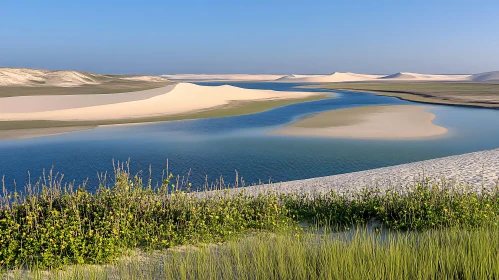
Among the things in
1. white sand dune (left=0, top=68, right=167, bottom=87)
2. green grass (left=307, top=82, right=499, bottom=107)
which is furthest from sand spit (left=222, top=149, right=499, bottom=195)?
white sand dune (left=0, top=68, right=167, bottom=87)

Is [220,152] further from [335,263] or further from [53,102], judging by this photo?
[53,102]

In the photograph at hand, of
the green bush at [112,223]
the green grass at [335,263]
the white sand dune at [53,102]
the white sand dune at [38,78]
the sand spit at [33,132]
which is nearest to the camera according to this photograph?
the green grass at [335,263]

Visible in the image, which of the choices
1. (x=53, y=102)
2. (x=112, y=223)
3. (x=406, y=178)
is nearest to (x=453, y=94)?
(x=53, y=102)

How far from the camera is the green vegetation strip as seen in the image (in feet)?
18.2

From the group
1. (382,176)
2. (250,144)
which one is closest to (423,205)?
(382,176)

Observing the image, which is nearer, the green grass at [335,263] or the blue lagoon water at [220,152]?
the green grass at [335,263]

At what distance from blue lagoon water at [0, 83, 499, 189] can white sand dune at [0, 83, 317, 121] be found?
9.31 metres

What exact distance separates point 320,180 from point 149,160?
9.53m

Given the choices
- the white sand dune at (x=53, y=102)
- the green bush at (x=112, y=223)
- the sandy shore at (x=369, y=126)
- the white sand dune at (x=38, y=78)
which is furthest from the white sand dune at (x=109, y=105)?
the white sand dune at (x=38, y=78)

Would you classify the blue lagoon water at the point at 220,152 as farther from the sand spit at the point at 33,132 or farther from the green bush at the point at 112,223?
the green bush at the point at 112,223

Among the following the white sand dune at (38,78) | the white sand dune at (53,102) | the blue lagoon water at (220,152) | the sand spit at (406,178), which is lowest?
the blue lagoon water at (220,152)

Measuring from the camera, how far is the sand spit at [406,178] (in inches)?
496

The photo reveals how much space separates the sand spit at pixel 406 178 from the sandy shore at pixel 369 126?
10.6 m

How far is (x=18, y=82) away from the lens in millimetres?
97750
